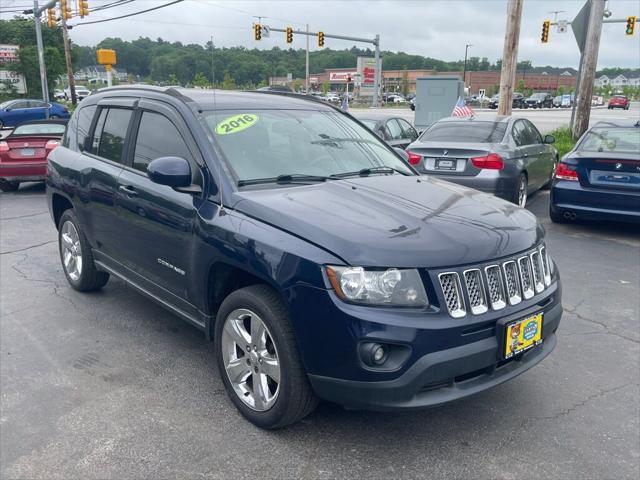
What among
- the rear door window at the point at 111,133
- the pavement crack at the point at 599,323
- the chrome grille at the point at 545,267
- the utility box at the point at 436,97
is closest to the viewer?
the chrome grille at the point at 545,267

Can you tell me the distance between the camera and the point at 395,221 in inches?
122

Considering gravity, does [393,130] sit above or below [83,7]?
below

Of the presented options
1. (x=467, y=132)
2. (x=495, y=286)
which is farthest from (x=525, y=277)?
(x=467, y=132)

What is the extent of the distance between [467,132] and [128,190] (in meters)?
6.31

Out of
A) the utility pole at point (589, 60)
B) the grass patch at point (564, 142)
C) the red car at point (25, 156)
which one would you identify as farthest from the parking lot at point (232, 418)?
the utility pole at point (589, 60)

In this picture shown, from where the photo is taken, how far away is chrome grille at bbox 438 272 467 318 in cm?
283

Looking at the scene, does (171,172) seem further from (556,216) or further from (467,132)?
(467,132)

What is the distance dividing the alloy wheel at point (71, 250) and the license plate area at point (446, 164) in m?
5.23

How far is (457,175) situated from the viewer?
855 cm

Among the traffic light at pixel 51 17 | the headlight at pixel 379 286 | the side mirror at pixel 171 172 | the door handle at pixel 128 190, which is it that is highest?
the traffic light at pixel 51 17

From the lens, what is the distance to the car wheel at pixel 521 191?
8692 mm

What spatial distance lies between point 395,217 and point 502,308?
0.72 metres

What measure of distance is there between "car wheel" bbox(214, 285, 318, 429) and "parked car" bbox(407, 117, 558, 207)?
230 inches

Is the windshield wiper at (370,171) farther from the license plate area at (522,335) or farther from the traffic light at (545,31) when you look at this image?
the traffic light at (545,31)
